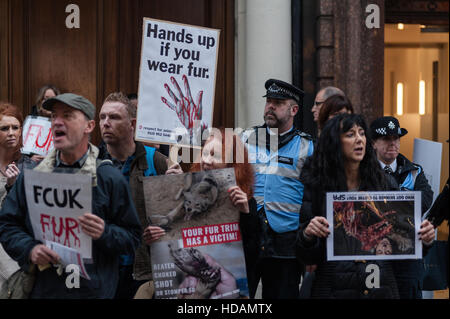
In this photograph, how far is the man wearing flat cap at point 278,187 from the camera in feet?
18.6

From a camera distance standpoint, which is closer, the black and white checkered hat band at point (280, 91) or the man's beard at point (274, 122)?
the man's beard at point (274, 122)

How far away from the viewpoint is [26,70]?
8977 mm

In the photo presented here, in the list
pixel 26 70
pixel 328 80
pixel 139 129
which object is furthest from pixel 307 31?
pixel 139 129

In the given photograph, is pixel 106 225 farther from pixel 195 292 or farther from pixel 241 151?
pixel 241 151

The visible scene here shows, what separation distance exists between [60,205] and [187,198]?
0.78m

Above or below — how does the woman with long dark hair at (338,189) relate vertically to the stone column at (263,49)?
below

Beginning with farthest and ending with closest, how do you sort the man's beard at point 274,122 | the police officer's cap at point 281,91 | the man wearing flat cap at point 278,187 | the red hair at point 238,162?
1. the police officer's cap at point 281,91
2. the man's beard at point 274,122
3. the man wearing flat cap at point 278,187
4. the red hair at point 238,162

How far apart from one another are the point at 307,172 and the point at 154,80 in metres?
1.48

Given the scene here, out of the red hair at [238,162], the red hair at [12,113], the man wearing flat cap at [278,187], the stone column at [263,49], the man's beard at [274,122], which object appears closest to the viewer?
the red hair at [238,162]

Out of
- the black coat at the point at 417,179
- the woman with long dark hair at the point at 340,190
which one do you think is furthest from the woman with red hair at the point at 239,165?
the black coat at the point at 417,179

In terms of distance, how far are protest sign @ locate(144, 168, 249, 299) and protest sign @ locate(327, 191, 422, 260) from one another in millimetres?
581

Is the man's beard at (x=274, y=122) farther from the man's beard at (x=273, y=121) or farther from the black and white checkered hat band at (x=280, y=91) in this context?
the black and white checkered hat band at (x=280, y=91)

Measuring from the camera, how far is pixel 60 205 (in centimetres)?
411

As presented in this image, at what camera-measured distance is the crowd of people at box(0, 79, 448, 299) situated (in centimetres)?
418
